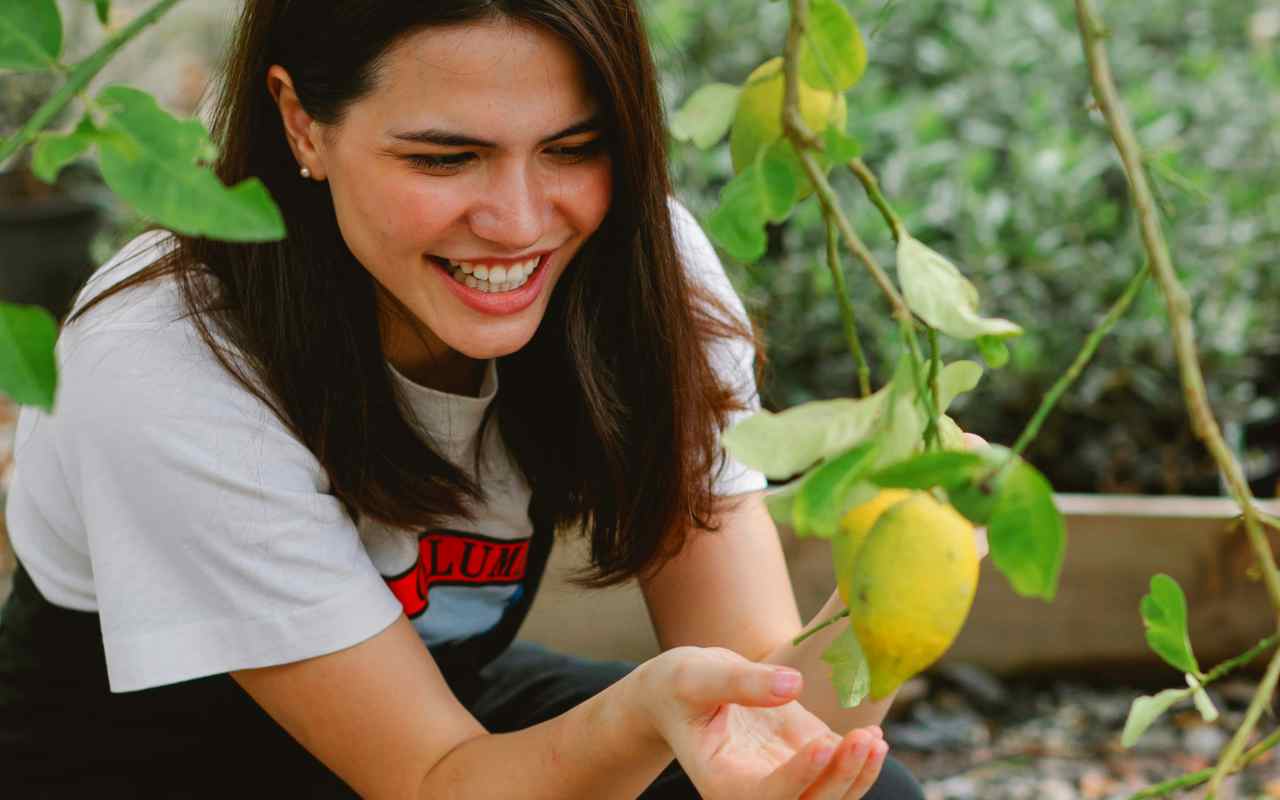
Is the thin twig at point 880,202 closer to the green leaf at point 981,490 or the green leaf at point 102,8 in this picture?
the green leaf at point 981,490

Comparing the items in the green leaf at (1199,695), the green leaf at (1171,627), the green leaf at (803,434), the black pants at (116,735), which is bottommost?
the black pants at (116,735)

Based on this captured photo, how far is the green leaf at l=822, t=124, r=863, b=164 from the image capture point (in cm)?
58

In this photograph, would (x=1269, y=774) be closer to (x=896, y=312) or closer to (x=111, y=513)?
(x=111, y=513)

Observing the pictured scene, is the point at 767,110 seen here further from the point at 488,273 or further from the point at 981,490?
the point at 488,273

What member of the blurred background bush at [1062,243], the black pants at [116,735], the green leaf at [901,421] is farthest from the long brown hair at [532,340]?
the blurred background bush at [1062,243]

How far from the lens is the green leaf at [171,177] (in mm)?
486

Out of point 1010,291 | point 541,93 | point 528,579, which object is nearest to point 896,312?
point 541,93

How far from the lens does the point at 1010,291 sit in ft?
8.59

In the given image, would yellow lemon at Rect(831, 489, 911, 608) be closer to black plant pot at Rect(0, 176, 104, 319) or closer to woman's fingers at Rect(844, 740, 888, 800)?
woman's fingers at Rect(844, 740, 888, 800)

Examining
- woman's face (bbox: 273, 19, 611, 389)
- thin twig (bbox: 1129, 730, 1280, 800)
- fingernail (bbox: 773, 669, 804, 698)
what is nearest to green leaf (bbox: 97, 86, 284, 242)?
thin twig (bbox: 1129, 730, 1280, 800)

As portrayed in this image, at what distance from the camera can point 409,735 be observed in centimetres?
130

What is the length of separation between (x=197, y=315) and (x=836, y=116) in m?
0.79

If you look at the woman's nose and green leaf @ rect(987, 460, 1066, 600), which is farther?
the woman's nose

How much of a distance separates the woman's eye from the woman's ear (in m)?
0.13
